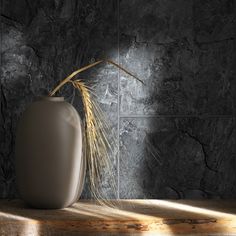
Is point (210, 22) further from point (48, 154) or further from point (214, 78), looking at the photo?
point (48, 154)

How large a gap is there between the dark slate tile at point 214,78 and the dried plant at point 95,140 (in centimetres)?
25

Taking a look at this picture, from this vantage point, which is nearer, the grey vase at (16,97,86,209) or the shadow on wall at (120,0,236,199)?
the grey vase at (16,97,86,209)

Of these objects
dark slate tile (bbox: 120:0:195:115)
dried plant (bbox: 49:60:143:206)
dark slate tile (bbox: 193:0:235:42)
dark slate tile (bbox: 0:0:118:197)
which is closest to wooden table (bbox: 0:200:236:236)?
dried plant (bbox: 49:60:143:206)

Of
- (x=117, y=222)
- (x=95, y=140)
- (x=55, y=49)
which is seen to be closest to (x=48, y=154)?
(x=95, y=140)

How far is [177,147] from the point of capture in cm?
188

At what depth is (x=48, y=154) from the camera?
5.26 ft

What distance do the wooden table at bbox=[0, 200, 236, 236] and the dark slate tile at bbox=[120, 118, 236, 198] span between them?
0.27 meters

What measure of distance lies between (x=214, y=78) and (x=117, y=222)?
727mm

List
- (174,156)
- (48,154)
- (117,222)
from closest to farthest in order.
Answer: (117,222) → (48,154) → (174,156)

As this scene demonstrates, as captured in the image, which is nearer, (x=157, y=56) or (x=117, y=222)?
(x=117, y=222)

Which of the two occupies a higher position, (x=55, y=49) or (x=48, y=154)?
(x=55, y=49)

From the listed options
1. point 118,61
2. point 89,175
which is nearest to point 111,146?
point 89,175

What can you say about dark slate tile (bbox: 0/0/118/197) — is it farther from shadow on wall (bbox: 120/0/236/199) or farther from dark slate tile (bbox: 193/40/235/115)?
dark slate tile (bbox: 193/40/235/115)

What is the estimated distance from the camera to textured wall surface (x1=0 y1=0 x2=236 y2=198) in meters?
1.88
